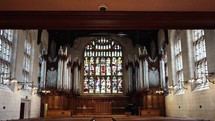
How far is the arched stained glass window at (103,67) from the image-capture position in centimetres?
2481

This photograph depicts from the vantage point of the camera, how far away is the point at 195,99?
13.2m

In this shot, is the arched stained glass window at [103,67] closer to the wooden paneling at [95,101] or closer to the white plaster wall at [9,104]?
the wooden paneling at [95,101]

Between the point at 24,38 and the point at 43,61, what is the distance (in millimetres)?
4607

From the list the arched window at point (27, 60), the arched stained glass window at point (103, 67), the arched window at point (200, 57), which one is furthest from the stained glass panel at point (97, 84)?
the arched window at point (200, 57)

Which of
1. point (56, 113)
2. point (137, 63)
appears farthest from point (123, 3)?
point (137, 63)

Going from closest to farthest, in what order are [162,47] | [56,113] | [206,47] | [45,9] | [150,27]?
1. [45,9]
2. [150,27]
3. [206,47]
4. [56,113]
5. [162,47]

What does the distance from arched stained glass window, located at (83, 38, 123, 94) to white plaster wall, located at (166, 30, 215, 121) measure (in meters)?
8.12

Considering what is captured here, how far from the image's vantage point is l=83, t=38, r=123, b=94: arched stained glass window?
81.4ft

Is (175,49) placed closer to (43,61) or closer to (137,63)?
(137,63)

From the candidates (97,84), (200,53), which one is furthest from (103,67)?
(200,53)

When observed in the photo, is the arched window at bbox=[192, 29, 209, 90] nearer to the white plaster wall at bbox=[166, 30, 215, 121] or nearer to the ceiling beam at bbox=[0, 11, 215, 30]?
the white plaster wall at bbox=[166, 30, 215, 121]

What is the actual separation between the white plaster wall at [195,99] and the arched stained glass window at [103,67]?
812 cm

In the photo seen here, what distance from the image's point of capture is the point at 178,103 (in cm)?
1619

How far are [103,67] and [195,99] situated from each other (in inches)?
528
